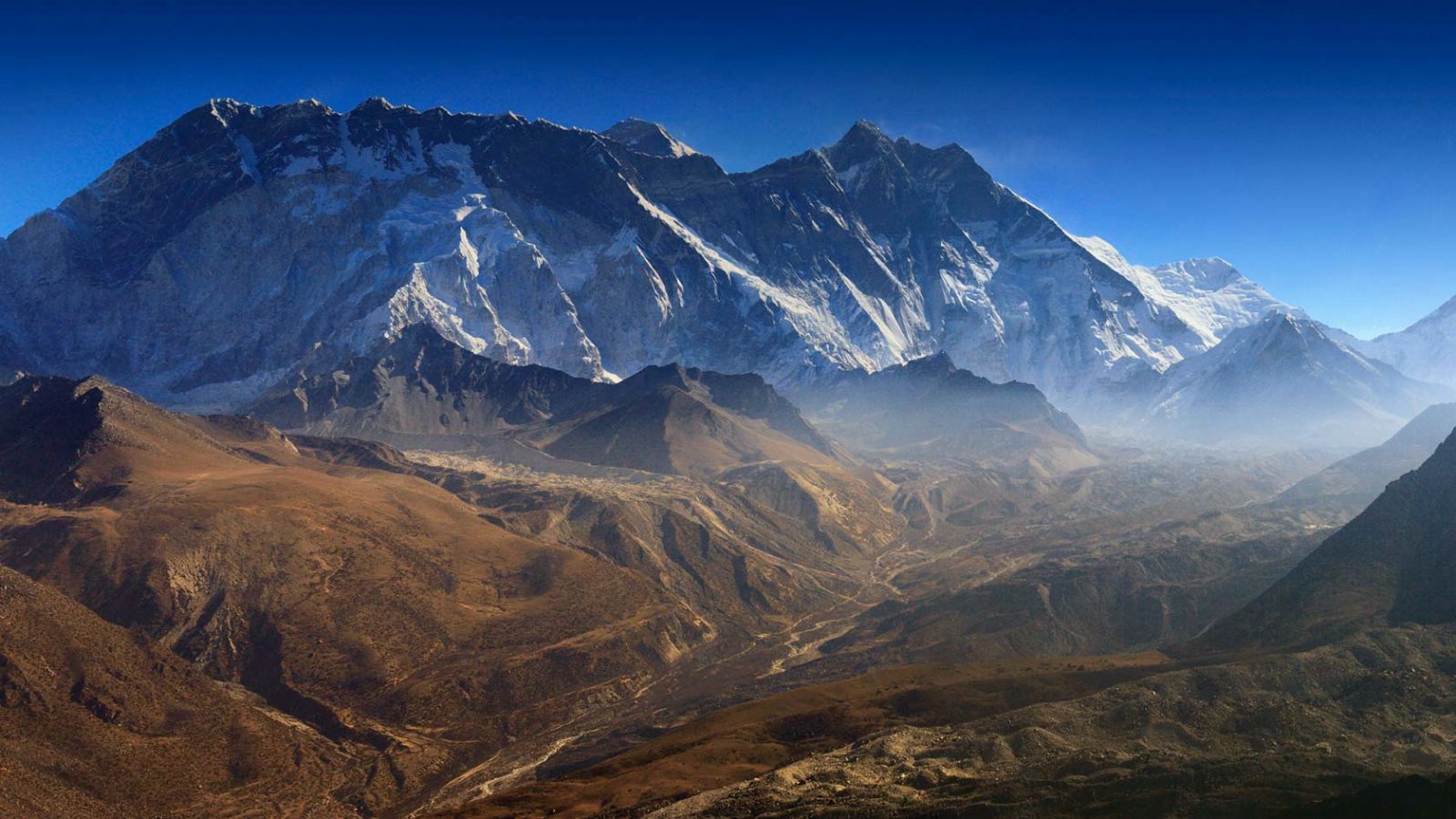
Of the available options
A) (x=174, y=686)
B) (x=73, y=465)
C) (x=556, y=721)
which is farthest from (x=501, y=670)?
(x=73, y=465)

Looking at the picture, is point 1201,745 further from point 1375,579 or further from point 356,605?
point 356,605

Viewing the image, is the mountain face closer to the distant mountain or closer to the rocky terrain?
the rocky terrain

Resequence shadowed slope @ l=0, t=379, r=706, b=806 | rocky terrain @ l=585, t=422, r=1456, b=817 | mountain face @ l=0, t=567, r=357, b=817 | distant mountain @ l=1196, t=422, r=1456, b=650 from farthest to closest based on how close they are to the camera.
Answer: shadowed slope @ l=0, t=379, r=706, b=806 < distant mountain @ l=1196, t=422, r=1456, b=650 < mountain face @ l=0, t=567, r=357, b=817 < rocky terrain @ l=585, t=422, r=1456, b=817

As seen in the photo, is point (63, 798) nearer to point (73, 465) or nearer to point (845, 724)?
point (845, 724)

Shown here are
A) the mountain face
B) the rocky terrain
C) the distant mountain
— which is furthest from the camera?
the distant mountain

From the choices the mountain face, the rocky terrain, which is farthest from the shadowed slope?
the rocky terrain

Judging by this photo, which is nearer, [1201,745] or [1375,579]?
[1201,745]

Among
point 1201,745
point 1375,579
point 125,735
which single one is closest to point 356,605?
point 125,735

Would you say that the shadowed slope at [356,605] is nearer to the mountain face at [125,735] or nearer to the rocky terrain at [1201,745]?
the mountain face at [125,735]
